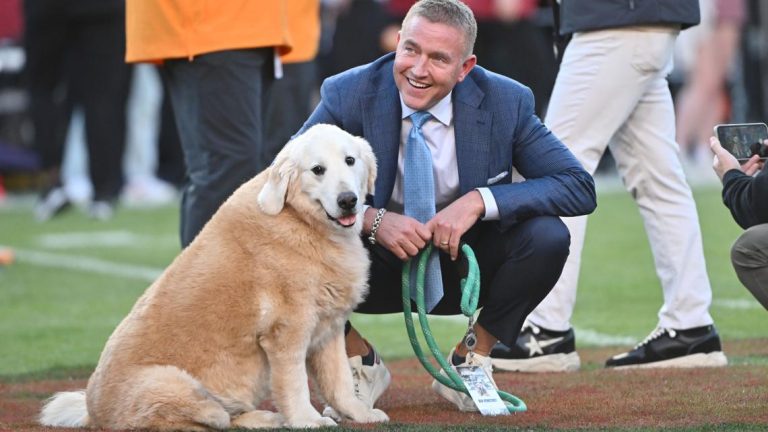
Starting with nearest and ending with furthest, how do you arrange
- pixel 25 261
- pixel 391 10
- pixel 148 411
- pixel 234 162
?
pixel 148 411
pixel 234 162
pixel 25 261
pixel 391 10

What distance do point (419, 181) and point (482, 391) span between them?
31.0 inches

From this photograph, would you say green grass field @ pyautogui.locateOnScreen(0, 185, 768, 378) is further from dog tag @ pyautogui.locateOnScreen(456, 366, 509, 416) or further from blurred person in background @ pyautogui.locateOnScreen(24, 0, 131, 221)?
dog tag @ pyautogui.locateOnScreen(456, 366, 509, 416)

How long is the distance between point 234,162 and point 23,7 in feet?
24.8

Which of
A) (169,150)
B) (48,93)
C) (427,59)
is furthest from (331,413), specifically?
(169,150)

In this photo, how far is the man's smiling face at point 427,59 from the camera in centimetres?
537

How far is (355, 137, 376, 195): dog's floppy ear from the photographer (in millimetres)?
5164

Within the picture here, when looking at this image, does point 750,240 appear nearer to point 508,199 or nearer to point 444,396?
point 508,199

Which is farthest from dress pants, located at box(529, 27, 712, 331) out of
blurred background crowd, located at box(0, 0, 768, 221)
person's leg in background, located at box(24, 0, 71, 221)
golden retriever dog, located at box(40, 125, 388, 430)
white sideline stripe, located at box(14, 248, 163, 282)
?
person's leg in background, located at box(24, 0, 71, 221)

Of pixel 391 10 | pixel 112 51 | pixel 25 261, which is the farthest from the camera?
pixel 391 10

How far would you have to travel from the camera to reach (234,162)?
632cm

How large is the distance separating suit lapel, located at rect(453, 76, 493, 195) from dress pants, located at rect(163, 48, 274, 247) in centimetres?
120

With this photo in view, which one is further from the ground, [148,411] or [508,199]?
[508,199]

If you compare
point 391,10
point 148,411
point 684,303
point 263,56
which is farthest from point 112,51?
point 148,411

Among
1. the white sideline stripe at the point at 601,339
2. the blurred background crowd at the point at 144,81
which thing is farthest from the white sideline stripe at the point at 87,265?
the white sideline stripe at the point at 601,339
